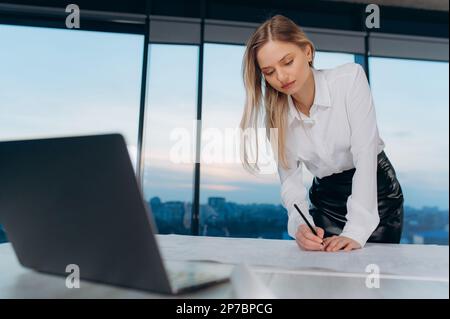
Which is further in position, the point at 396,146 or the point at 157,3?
the point at 157,3

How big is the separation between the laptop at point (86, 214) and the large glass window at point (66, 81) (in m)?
1.39

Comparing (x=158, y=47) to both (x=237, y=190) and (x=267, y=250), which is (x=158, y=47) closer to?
(x=237, y=190)

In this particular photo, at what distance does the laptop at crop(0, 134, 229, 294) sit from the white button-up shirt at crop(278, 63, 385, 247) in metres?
0.58

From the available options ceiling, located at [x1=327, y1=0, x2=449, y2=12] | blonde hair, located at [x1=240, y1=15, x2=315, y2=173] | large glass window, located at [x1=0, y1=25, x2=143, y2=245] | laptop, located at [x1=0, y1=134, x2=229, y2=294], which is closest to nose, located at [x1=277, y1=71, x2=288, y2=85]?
blonde hair, located at [x1=240, y1=15, x2=315, y2=173]

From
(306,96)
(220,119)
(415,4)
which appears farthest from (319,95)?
(415,4)

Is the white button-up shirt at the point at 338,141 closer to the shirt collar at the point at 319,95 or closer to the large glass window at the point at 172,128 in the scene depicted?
the shirt collar at the point at 319,95

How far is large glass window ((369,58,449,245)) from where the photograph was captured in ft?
4.41

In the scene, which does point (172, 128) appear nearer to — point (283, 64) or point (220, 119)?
point (220, 119)

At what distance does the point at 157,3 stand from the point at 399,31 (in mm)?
1927

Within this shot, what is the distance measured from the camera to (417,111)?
1.95m

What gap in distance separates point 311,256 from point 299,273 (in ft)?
0.57

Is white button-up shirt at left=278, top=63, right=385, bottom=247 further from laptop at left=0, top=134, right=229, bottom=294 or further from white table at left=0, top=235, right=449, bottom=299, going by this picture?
laptop at left=0, top=134, right=229, bottom=294

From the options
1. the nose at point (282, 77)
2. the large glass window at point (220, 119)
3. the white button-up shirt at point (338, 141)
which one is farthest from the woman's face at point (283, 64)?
the large glass window at point (220, 119)
